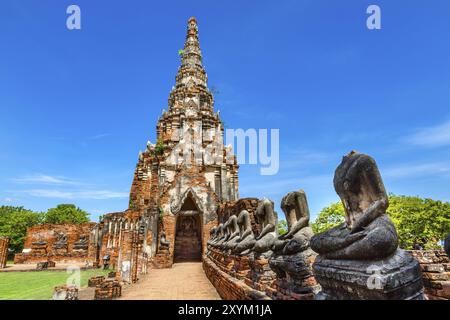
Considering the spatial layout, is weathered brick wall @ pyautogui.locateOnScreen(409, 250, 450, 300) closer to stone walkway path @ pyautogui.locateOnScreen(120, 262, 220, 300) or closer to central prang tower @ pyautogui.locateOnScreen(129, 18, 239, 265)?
stone walkway path @ pyautogui.locateOnScreen(120, 262, 220, 300)

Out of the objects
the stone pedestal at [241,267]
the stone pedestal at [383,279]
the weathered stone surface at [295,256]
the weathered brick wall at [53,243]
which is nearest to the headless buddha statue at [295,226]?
the weathered stone surface at [295,256]

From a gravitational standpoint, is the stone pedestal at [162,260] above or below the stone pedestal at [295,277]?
below

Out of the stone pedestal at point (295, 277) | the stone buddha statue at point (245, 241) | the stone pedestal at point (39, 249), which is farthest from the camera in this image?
the stone pedestal at point (39, 249)

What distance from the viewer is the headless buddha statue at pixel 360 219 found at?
2490 mm

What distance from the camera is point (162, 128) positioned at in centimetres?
3319

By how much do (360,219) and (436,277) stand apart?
190 cm

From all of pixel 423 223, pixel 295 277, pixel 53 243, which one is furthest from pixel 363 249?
pixel 423 223

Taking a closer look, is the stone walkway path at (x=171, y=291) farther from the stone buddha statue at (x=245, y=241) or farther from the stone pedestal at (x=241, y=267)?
the stone buddha statue at (x=245, y=241)

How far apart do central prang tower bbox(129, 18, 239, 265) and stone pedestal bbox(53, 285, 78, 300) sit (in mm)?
10345

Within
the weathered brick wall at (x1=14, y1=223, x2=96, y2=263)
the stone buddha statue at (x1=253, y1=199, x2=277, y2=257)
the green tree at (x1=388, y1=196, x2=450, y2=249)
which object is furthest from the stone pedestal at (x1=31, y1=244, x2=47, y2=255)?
the green tree at (x1=388, y1=196, x2=450, y2=249)

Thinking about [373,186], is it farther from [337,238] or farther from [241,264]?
[241,264]

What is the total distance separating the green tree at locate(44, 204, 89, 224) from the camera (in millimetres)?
48875

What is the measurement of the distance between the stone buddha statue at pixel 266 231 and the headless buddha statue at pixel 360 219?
99.7 inches
